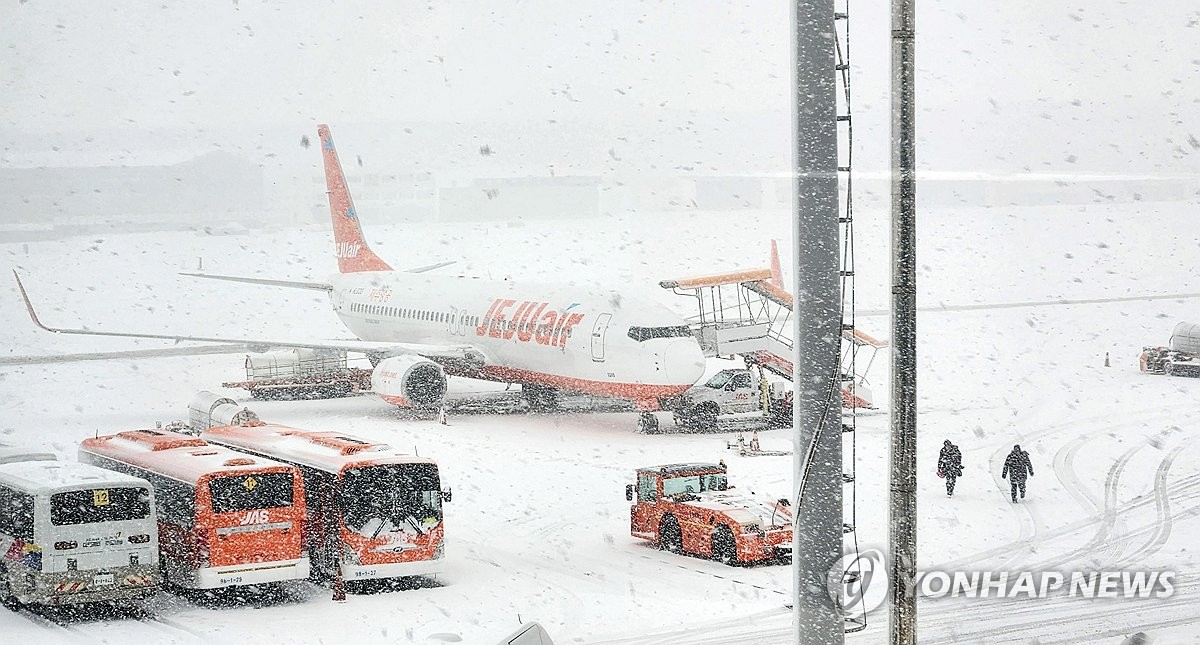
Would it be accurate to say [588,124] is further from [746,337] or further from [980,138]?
[746,337]

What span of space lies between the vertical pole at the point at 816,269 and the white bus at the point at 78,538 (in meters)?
2.49

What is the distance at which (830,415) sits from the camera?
3.73 feet

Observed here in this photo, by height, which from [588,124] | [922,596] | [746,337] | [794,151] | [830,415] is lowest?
[922,596]

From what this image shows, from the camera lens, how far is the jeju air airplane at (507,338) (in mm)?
5703

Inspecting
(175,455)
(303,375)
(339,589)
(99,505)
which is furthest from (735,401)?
(99,505)

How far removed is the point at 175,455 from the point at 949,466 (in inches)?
152

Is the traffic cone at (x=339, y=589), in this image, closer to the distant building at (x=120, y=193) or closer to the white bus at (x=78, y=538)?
the white bus at (x=78, y=538)

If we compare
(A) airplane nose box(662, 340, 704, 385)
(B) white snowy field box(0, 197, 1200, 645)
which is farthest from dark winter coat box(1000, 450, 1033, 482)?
(A) airplane nose box(662, 340, 704, 385)

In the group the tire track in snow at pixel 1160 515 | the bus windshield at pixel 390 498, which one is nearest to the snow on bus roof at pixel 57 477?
the bus windshield at pixel 390 498

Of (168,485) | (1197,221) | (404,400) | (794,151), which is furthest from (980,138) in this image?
(1197,221)

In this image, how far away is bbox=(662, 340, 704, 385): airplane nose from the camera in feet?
18.2

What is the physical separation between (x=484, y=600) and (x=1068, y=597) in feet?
7.32

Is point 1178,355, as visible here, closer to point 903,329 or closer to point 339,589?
point 339,589

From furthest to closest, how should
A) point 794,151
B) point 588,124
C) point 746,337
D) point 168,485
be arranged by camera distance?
point 588,124 < point 746,337 < point 168,485 < point 794,151
